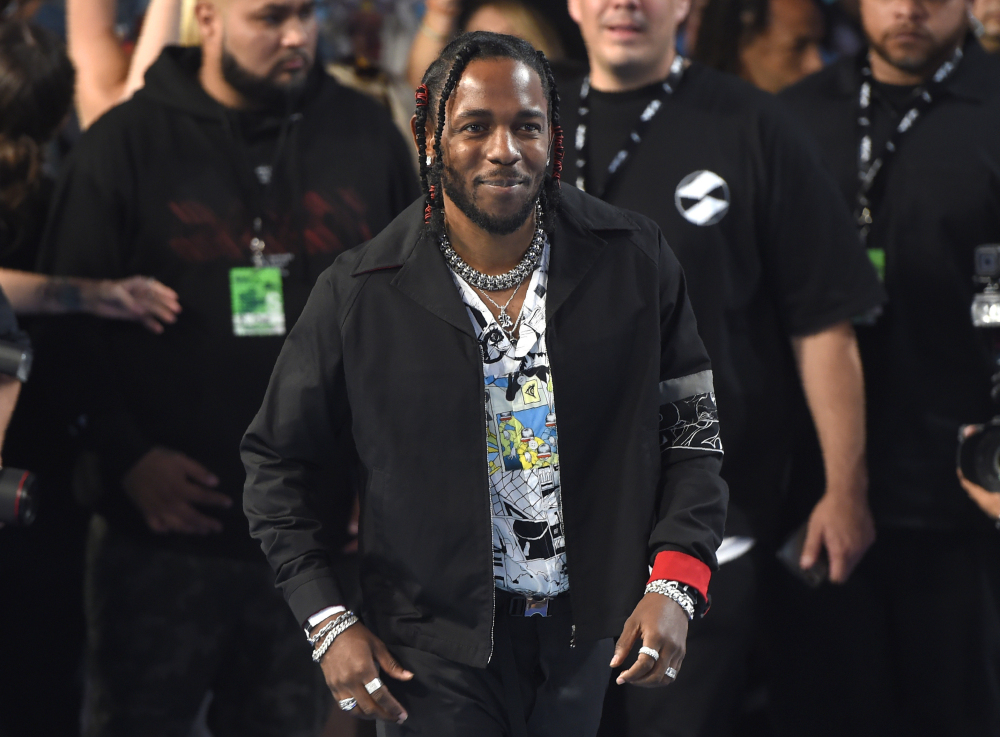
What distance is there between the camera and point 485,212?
2215 millimetres

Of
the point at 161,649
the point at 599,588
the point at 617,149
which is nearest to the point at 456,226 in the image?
the point at 599,588

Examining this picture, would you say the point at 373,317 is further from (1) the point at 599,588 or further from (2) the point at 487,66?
(1) the point at 599,588

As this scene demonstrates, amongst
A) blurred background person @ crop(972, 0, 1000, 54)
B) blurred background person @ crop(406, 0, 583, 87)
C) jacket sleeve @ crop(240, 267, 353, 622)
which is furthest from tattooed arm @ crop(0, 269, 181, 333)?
blurred background person @ crop(972, 0, 1000, 54)

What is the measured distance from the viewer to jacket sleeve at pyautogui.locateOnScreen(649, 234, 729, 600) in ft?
7.20

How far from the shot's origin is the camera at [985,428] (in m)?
2.95

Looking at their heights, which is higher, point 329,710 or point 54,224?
point 54,224

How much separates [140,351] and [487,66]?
143 centimetres

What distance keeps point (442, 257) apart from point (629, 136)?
1.06 meters

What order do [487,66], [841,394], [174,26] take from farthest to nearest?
[174,26]
[841,394]
[487,66]

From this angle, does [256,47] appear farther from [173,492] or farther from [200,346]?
[173,492]

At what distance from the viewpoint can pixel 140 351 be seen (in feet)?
10.5

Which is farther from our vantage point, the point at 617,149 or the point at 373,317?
the point at 617,149

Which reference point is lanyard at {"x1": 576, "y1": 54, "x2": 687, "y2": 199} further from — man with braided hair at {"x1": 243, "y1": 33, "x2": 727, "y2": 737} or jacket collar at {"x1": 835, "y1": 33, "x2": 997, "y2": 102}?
man with braided hair at {"x1": 243, "y1": 33, "x2": 727, "y2": 737}

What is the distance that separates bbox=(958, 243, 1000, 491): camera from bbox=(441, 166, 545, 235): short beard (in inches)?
53.2
